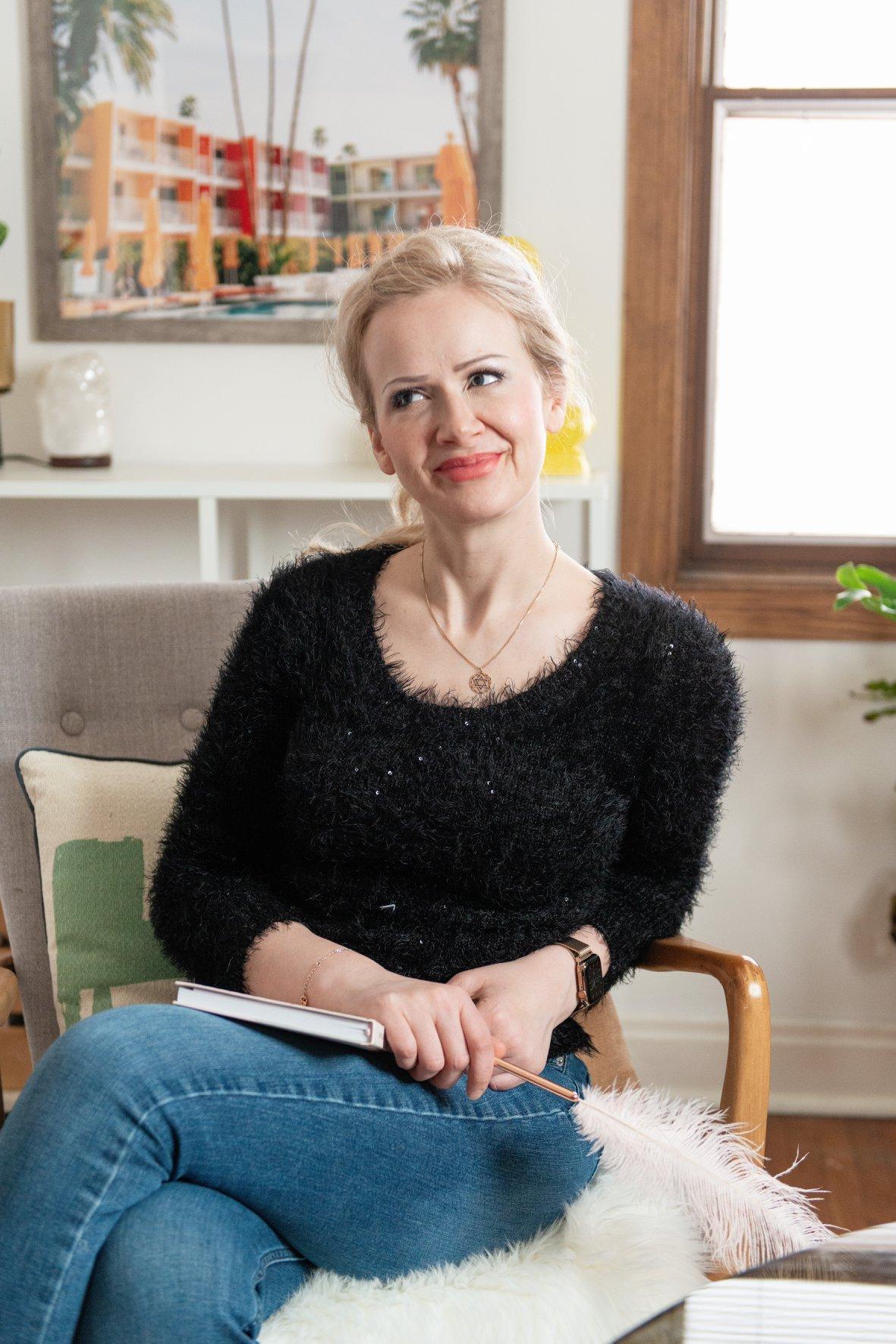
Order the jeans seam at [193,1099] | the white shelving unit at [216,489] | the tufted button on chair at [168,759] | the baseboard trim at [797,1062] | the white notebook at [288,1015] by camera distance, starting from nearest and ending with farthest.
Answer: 1. the jeans seam at [193,1099]
2. the white notebook at [288,1015]
3. the tufted button on chair at [168,759]
4. the white shelving unit at [216,489]
5. the baseboard trim at [797,1062]

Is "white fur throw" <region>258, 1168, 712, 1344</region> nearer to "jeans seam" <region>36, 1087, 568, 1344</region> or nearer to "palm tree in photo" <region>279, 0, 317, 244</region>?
"jeans seam" <region>36, 1087, 568, 1344</region>

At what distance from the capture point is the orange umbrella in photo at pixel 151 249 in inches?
88.8

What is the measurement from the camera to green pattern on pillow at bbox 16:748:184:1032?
150cm

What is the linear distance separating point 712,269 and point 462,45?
57cm

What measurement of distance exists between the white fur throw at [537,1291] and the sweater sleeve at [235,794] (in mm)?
355

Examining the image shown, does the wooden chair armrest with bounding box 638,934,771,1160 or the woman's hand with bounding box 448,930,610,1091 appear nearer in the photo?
the woman's hand with bounding box 448,930,610,1091

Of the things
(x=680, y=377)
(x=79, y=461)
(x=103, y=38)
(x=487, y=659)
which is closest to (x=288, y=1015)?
(x=487, y=659)

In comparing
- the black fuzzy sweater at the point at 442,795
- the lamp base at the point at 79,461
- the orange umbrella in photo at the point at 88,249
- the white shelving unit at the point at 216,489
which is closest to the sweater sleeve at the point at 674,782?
the black fuzzy sweater at the point at 442,795

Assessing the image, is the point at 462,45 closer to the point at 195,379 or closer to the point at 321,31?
the point at 321,31

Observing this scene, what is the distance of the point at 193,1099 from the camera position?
3.43ft

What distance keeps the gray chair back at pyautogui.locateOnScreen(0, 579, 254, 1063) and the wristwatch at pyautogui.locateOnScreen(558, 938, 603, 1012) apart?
2.08ft

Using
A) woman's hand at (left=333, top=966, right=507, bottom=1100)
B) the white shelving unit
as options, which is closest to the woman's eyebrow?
woman's hand at (left=333, top=966, right=507, bottom=1100)

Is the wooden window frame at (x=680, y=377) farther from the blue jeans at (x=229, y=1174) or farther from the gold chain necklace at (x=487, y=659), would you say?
the blue jeans at (x=229, y=1174)

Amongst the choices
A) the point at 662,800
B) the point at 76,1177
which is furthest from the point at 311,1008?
the point at 662,800
